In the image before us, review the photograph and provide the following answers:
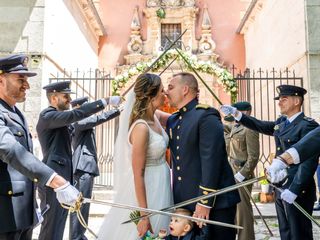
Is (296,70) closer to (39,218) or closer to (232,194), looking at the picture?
(232,194)

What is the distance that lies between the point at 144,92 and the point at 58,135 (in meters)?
1.43

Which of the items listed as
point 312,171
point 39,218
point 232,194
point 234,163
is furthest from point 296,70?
point 39,218

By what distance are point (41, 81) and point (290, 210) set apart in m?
6.12

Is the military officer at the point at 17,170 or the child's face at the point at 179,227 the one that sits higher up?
the military officer at the point at 17,170

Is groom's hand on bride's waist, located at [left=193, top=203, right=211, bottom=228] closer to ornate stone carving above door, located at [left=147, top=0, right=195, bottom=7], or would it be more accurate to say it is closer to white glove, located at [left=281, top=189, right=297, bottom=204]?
white glove, located at [left=281, top=189, right=297, bottom=204]

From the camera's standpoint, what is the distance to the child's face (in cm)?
240

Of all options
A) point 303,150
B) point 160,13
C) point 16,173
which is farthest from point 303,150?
point 160,13

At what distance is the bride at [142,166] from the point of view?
2.55 meters

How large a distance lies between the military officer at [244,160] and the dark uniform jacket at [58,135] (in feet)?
6.60

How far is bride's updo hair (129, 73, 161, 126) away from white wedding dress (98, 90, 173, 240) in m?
0.09

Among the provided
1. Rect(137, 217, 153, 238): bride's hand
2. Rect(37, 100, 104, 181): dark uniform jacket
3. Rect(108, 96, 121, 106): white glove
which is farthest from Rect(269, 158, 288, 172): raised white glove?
Rect(108, 96, 121, 106): white glove

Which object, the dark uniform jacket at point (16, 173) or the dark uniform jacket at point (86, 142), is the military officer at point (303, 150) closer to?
the dark uniform jacket at point (16, 173)

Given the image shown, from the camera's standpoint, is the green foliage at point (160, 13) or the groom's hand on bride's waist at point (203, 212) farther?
the green foliage at point (160, 13)

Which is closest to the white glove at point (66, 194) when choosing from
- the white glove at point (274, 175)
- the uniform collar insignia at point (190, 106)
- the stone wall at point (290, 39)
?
the uniform collar insignia at point (190, 106)
